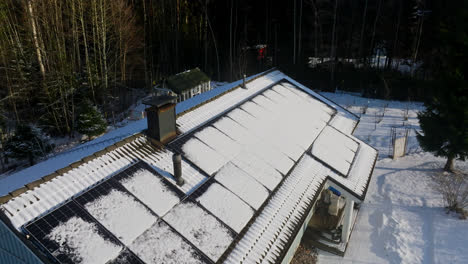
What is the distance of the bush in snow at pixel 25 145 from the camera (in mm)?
16125

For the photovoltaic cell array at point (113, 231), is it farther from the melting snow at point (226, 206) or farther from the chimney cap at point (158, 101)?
the chimney cap at point (158, 101)

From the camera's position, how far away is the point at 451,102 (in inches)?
575

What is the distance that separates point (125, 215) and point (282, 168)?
521 cm

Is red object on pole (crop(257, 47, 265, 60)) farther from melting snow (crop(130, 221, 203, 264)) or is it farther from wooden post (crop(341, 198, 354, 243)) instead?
melting snow (crop(130, 221, 203, 264))

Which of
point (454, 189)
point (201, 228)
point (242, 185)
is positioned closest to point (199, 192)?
point (201, 228)

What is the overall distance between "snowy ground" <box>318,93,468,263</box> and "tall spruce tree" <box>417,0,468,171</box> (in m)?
1.63

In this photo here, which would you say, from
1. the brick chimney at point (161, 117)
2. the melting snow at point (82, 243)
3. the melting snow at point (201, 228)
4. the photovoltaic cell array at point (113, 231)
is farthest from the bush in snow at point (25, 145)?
the melting snow at point (201, 228)

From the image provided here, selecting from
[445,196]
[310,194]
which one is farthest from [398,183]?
[310,194]

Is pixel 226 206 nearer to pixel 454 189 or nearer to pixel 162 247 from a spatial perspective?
pixel 162 247

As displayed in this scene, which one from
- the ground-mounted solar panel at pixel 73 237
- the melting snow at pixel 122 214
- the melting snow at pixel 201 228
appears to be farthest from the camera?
the melting snow at pixel 201 228

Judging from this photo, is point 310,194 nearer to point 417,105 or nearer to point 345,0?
point 417,105

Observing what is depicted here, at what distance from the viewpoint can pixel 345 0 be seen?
1128 inches

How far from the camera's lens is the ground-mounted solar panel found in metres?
5.64

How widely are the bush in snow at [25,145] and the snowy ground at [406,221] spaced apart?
14.5 m
